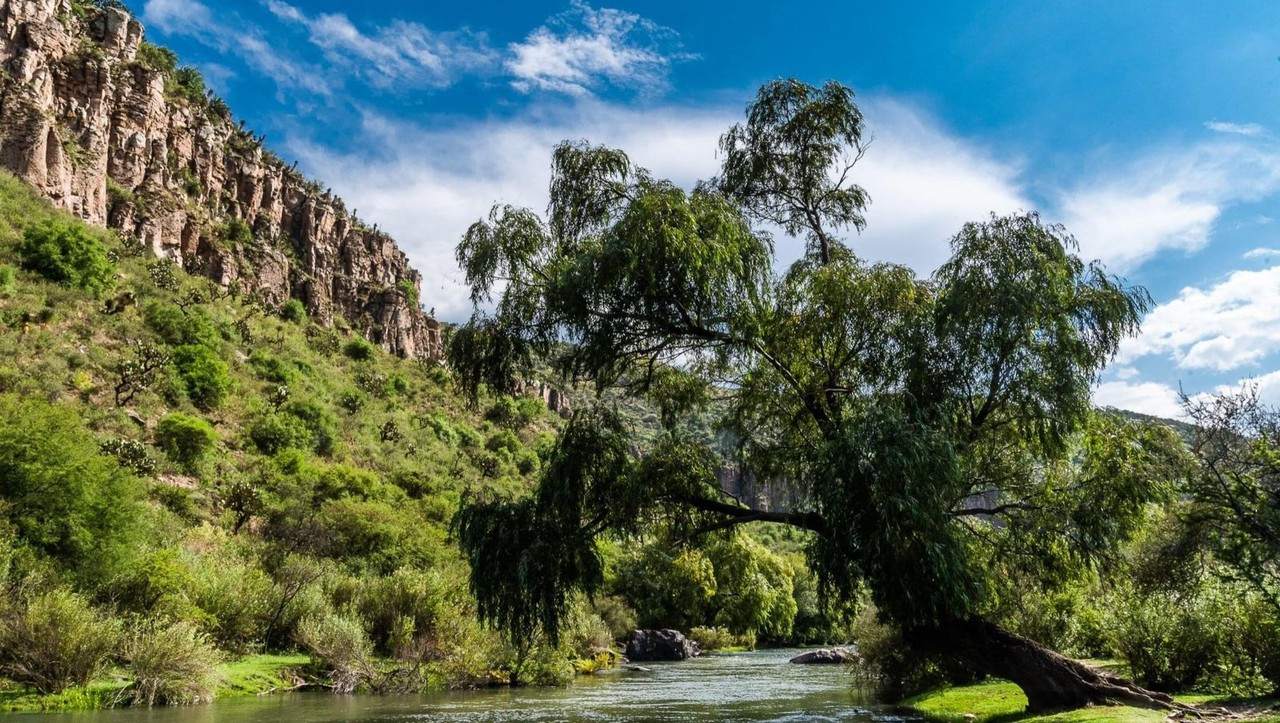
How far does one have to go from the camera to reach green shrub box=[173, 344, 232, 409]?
5494cm

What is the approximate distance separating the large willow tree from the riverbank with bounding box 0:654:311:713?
11854mm

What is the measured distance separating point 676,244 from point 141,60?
98004mm

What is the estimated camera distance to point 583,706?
2292 centimetres

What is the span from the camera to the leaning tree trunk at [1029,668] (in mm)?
14344

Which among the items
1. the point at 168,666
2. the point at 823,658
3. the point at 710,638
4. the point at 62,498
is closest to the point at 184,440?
the point at 62,498

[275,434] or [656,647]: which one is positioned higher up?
[275,434]

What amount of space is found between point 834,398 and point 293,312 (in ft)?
279

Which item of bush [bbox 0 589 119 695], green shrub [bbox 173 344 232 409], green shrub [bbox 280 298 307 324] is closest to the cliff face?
green shrub [bbox 280 298 307 324]

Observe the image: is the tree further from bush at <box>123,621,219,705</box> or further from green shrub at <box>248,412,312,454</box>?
green shrub at <box>248,412,312,454</box>

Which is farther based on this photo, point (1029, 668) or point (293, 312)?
point (293, 312)

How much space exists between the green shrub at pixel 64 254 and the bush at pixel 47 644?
139 feet

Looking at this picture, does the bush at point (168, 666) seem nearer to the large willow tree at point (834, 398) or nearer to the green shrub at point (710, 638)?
the large willow tree at point (834, 398)

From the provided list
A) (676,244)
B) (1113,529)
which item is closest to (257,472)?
(676,244)

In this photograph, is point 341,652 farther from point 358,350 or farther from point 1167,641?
point 358,350
